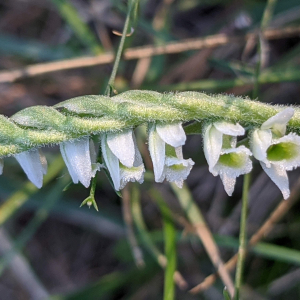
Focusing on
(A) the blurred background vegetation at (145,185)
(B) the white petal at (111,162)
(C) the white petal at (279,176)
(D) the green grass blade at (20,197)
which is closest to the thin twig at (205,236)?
(A) the blurred background vegetation at (145,185)

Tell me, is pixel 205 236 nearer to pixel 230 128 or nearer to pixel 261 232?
pixel 261 232

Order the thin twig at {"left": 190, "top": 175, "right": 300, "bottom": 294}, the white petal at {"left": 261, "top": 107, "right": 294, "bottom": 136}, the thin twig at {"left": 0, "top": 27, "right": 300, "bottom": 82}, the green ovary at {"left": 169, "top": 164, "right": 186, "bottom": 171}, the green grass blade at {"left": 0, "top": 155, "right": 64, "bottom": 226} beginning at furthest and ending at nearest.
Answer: the thin twig at {"left": 0, "top": 27, "right": 300, "bottom": 82} → the green grass blade at {"left": 0, "top": 155, "right": 64, "bottom": 226} → the thin twig at {"left": 190, "top": 175, "right": 300, "bottom": 294} → the green ovary at {"left": 169, "top": 164, "right": 186, "bottom": 171} → the white petal at {"left": 261, "top": 107, "right": 294, "bottom": 136}

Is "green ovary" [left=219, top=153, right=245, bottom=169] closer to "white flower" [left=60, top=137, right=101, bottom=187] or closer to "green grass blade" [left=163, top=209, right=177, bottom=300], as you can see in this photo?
"white flower" [left=60, top=137, right=101, bottom=187]

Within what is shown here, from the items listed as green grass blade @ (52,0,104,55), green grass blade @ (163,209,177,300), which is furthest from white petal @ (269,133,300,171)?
green grass blade @ (52,0,104,55)

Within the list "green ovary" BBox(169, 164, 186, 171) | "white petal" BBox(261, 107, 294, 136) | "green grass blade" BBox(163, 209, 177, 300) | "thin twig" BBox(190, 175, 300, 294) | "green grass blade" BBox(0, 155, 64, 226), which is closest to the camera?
"white petal" BBox(261, 107, 294, 136)

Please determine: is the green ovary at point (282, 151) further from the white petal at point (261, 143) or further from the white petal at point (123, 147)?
the white petal at point (123, 147)

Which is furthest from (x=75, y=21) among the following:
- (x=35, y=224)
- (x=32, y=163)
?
(x=32, y=163)

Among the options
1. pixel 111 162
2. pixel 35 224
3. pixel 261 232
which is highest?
pixel 111 162

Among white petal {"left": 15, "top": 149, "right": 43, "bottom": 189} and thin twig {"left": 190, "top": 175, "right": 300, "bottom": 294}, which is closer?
white petal {"left": 15, "top": 149, "right": 43, "bottom": 189}
